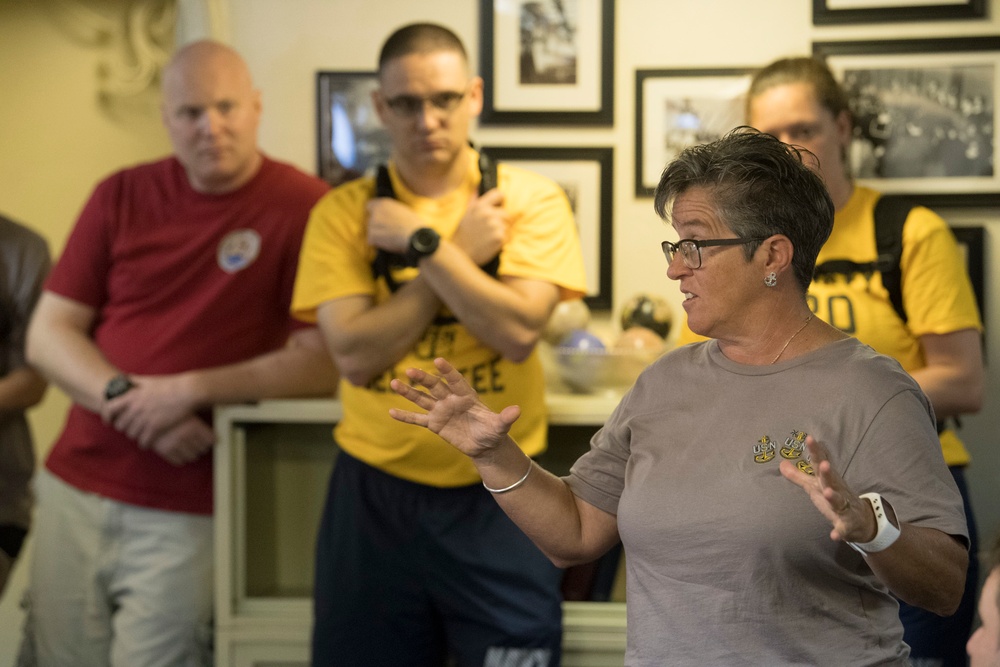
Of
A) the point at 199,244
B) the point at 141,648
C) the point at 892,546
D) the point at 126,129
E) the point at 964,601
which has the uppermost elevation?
the point at 126,129

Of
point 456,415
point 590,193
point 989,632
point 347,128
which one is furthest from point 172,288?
point 989,632

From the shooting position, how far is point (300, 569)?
8.74ft

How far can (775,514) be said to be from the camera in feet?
4.10

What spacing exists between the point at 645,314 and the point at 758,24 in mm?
813

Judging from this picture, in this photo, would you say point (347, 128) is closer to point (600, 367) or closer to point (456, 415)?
point (600, 367)

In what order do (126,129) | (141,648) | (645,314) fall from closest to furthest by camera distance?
1. (141,648)
2. (645,314)
3. (126,129)

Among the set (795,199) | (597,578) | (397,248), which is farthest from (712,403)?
(597,578)

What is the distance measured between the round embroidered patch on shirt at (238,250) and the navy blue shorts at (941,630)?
1505 millimetres

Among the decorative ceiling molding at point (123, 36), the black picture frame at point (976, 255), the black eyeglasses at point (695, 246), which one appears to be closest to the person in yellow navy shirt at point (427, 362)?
the black eyeglasses at point (695, 246)

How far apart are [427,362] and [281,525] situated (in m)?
0.82

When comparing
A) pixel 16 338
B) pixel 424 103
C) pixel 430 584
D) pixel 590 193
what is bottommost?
pixel 430 584

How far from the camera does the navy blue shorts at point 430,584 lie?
2098 mm

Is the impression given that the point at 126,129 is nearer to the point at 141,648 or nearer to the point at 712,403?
the point at 141,648

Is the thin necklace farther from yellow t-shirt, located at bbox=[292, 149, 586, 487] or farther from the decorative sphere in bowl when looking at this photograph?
the decorative sphere in bowl
